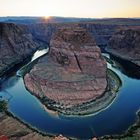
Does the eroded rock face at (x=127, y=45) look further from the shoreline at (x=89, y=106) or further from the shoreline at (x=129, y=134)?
the shoreline at (x=129, y=134)

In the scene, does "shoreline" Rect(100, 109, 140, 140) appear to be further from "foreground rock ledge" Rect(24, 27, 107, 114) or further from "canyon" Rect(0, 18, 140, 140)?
"foreground rock ledge" Rect(24, 27, 107, 114)

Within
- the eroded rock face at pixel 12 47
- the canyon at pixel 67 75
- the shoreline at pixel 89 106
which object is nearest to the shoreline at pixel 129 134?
the shoreline at pixel 89 106

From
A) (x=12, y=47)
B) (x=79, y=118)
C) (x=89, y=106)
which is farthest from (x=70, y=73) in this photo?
(x=12, y=47)

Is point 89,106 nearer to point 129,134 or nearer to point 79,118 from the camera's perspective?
point 79,118

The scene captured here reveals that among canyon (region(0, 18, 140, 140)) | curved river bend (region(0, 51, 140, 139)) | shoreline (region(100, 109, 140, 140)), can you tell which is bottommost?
curved river bend (region(0, 51, 140, 139))

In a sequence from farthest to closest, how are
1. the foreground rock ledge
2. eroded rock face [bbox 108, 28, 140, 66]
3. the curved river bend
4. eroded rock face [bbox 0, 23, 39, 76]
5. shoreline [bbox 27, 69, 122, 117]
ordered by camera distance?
1. eroded rock face [bbox 108, 28, 140, 66]
2. eroded rock face [bbox 0, 23, 39, 76]
3. the foreground rock ledge
4. shoreline [bbox 27, 69, 122, 117]
5. the curved river bend

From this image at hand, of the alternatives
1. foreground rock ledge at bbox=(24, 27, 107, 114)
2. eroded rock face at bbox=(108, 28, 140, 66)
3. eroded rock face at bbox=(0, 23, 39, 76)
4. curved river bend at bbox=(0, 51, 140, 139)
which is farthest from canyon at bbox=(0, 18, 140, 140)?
eroded rock face at bbox=(108, 28, 140, 66)
